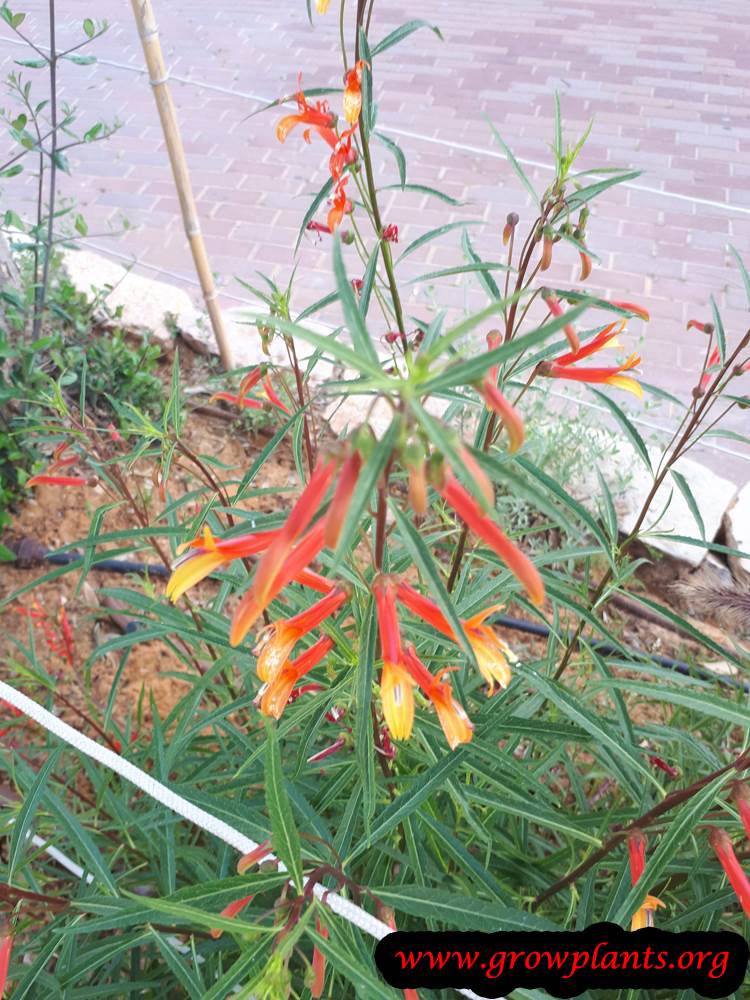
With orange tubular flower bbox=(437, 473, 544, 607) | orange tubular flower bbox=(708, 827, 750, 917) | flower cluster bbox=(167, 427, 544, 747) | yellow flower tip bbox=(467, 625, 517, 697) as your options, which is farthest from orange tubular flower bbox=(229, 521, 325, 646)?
orange tubular flower bbox=(708, 827, 750, 917)

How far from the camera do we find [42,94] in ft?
16.8

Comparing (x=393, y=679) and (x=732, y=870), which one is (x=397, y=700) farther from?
(x=732, y=870)

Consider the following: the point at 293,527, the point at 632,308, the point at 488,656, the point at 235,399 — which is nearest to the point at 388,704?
the point at 488,656

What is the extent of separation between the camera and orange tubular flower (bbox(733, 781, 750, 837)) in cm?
74

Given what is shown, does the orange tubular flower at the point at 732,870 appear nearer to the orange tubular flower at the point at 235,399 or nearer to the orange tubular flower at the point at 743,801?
the orange tubular flower at the point at 743,801

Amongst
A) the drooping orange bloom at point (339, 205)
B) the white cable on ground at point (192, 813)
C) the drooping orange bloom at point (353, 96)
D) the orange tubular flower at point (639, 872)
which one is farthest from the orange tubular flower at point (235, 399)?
the orange tubular flower at point (639, 872)

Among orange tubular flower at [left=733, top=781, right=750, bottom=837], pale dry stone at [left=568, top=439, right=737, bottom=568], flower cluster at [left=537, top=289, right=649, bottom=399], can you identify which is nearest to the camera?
orange tubular flower at [left=733, top=781, right=750, bottom=837]

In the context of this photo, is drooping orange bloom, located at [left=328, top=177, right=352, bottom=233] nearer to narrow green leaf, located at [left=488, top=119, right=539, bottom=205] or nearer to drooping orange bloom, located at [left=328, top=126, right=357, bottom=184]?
drooping orange bloom, located at [left=328, top=126, right=357, bottom=184]

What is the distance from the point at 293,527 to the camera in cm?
59

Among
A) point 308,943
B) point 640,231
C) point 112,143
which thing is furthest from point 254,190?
point 308,943

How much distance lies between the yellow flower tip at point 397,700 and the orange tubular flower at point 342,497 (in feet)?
0.77

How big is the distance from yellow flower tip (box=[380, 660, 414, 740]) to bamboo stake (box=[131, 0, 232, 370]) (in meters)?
2.10

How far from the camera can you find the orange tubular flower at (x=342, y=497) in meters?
0.53

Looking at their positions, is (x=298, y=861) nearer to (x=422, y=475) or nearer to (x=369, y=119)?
(x=422, y=475)
